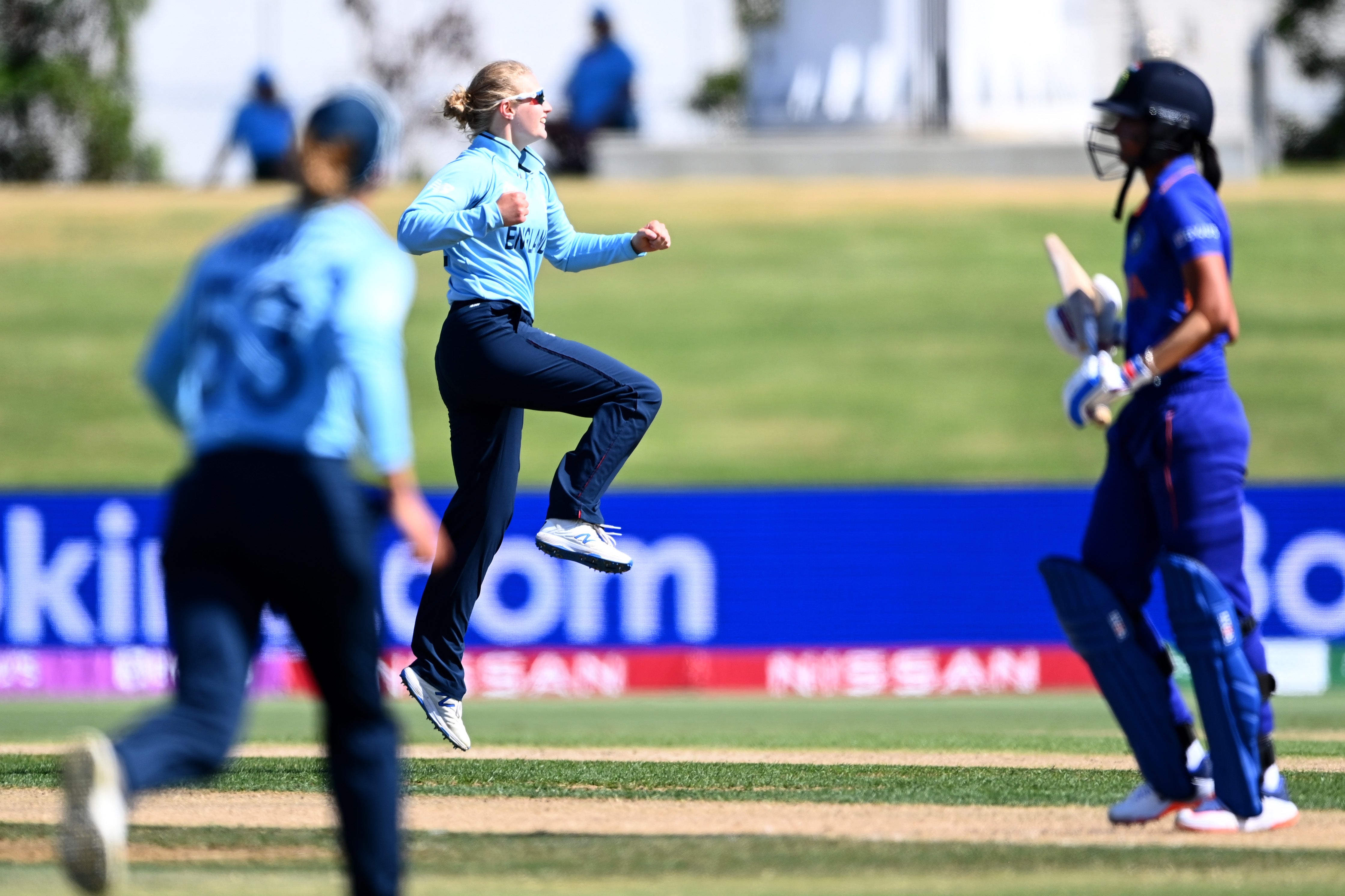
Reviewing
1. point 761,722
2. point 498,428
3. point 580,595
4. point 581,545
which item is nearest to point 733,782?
point 581,545

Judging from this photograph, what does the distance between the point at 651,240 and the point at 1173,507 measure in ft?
8.16

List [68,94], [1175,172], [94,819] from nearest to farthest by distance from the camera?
[94,819] → [1175,172] → [68,94]

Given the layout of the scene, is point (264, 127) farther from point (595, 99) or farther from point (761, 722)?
point (761, 722)

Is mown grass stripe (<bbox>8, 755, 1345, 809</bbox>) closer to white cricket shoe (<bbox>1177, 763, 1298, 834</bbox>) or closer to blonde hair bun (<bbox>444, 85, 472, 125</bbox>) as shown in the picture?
white cricket shoe (<bbox>1177, 763, 1298, 834</bbox>)

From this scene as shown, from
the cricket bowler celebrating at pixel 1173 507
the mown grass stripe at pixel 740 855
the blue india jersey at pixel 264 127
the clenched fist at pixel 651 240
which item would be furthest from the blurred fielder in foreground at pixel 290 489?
the blue india jersey at pixel 264 127

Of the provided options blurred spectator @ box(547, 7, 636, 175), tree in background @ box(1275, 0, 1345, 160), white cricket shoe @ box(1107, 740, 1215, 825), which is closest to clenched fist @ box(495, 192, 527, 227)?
white cricket shoe @ box(1107, 740, 1215, 825)

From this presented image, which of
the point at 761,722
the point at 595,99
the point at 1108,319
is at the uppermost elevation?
the point at 595,99

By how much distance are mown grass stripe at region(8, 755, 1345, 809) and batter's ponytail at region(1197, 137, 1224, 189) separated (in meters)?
2.12

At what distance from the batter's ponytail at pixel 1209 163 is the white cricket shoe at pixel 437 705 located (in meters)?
3.40

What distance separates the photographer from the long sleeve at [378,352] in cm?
429

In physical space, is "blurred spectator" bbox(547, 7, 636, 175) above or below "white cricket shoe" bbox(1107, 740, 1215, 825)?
above

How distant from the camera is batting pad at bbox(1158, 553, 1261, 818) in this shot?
5793 mm

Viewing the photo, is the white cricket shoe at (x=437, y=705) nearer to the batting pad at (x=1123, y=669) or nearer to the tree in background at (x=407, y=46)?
the batting pad at (x=1123, y=669)

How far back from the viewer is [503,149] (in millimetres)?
7289
